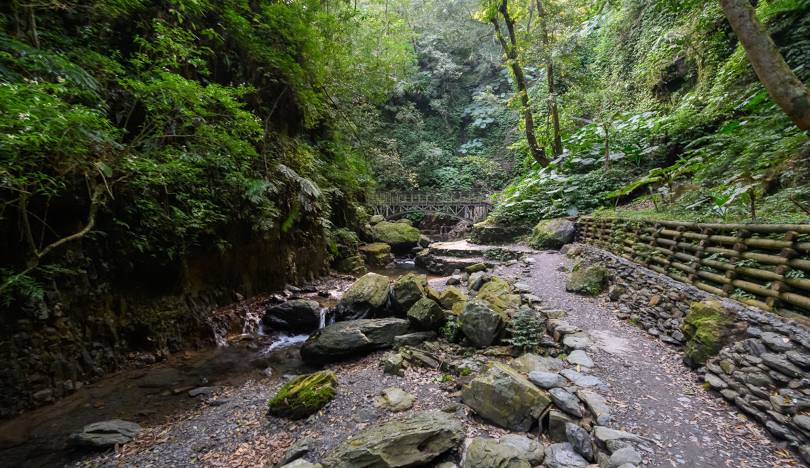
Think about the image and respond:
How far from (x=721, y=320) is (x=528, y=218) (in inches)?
387

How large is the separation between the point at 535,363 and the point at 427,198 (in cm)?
2024

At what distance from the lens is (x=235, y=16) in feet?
21.8

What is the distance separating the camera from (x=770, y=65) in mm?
3795

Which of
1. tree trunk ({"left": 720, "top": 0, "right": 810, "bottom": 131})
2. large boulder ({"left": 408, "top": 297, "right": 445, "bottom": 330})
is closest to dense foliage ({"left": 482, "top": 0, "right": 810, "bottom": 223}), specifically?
tree trunk ({"left": 720, "top": 0, "right": 810, "bottom": 131})

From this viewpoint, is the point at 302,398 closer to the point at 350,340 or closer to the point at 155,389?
the point at 350,340

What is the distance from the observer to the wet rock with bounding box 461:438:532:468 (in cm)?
241

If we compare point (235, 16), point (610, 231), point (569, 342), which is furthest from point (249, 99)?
point (610, 231)

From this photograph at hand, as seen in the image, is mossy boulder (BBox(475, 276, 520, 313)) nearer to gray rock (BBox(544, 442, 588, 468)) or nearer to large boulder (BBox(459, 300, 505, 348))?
large boulder (BBox(459, 300, 505, 348))

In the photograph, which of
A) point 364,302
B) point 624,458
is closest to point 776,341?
point 624,458

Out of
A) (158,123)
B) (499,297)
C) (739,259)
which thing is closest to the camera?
(739,259)

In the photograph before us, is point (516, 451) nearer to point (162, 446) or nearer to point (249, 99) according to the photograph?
point (162, 446)

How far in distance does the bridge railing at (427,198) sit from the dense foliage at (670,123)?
7.65 meters

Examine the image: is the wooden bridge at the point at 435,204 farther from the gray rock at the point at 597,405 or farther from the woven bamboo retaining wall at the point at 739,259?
the gray rock at the point at 597,405

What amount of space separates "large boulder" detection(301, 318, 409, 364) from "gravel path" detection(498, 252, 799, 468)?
10.0 feet
